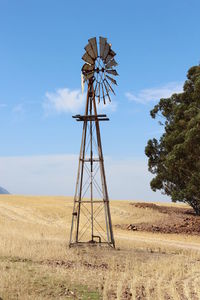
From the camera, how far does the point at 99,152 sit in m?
21.2

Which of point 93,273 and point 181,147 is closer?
point 93,273

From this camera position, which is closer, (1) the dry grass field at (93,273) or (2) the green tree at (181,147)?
(1) the dry grass field at (93,273)

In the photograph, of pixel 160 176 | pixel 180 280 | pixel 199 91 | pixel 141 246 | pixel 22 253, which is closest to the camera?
pixel 180 280

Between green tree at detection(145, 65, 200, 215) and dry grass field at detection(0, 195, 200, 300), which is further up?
green tree at detection(145, 65, 200, 215)

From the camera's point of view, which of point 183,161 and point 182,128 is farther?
point 182,128

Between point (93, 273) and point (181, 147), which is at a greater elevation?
point (181, 147)

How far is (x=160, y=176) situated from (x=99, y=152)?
23.1 meters

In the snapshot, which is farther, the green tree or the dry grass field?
the green tree

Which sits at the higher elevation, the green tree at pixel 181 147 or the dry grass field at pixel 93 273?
the green tree at pixel 181 147

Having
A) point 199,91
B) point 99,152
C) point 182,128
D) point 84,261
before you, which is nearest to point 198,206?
point 182,128

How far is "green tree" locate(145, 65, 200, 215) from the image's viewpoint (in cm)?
2995

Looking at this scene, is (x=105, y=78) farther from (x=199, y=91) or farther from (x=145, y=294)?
(x=145, y=294)

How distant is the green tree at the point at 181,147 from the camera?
29950 mm

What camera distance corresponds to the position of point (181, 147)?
31.0 m
